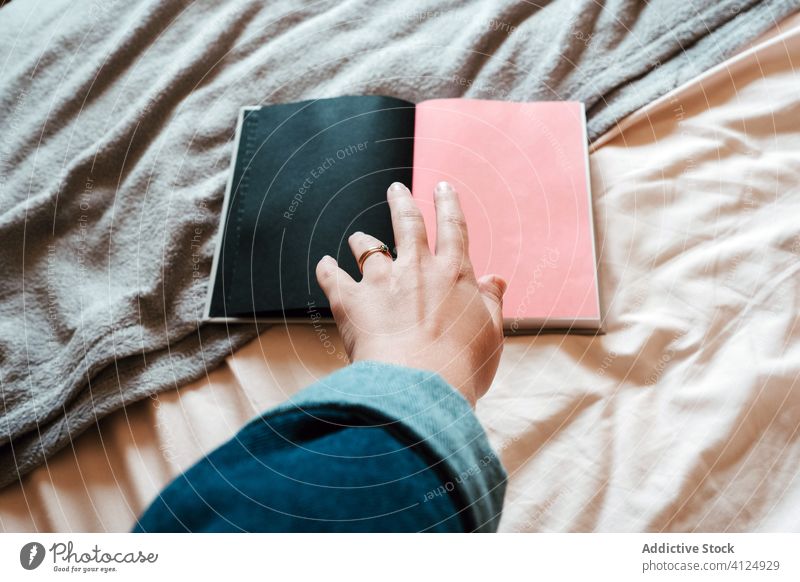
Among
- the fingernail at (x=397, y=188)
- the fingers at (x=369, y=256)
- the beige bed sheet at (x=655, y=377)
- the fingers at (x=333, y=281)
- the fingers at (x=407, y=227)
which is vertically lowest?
the beige bed sheet at (x=655, y=377)

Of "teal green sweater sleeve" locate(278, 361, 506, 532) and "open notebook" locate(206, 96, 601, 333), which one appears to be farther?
"open notebook" locate(206, 96, 601, 333)

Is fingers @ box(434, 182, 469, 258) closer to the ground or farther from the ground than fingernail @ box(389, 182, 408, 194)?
closer to the ground

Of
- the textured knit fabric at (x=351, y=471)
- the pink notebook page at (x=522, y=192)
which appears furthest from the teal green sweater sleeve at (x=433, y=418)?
the pink notebook page at (x=522, y=192)

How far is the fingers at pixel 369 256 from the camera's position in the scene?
34 centimetres

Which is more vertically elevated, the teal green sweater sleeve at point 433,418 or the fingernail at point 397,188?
the fingernail at point 397,188

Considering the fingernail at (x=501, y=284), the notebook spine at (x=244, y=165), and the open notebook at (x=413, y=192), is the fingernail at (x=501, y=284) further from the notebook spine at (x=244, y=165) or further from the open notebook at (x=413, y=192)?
the notebook spine at (x=244, y=165)

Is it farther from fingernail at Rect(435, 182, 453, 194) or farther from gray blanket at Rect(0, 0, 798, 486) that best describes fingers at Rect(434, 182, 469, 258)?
gray blanket at Rect(0, 0, 798, 486)

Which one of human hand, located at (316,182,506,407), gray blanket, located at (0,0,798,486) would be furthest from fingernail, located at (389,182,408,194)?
gray blanket, located at (0,0,798,486)

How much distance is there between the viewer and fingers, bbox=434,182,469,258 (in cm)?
34

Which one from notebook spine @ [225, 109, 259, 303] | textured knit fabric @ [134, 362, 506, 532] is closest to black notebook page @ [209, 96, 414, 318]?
notebook spine @ [225, 109, 259, 303]

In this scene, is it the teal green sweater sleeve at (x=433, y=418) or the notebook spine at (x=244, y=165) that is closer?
the teal green sweater sleeve at (x=433, y=418)

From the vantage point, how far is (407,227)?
0.34 m

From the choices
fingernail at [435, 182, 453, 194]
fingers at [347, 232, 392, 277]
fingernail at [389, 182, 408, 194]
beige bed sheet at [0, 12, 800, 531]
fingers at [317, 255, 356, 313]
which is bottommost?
beige bed sheet at [0, 12, 800, 531]
